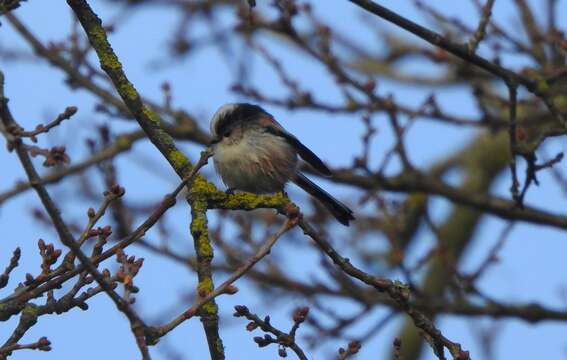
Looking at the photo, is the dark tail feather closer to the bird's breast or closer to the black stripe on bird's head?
the bird's breast

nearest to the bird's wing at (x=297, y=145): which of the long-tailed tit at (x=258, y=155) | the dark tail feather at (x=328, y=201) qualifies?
the long-tailed tit at (x=258, y=155)

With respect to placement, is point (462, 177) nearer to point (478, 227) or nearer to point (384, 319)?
point (478, 227)

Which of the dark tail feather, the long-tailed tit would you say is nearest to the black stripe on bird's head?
the long-tailed tit

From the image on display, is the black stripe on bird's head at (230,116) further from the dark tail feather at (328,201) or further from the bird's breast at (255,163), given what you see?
the dark tail feather at (328,201)

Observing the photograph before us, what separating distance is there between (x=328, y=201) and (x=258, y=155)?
467 mm

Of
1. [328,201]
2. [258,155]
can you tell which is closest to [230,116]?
[258,155]

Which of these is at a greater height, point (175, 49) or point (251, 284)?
point (175, 49)

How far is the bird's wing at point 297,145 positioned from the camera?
17.5 ft

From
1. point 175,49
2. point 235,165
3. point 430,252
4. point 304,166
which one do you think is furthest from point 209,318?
point 175,49

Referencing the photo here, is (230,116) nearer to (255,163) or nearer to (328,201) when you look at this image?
(255,163)

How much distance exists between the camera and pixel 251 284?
6.93m

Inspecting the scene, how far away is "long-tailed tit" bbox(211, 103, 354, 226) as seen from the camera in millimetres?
5305

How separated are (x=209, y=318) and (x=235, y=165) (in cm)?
241

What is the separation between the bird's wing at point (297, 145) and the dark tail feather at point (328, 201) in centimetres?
12
